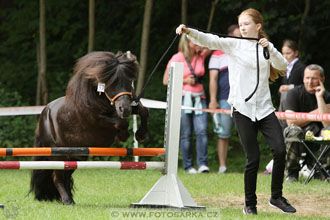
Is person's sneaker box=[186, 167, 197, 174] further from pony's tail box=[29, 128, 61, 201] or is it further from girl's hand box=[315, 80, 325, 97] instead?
pony's tail box=[29, 128, 61, 201]

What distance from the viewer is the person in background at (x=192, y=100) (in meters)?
10.5

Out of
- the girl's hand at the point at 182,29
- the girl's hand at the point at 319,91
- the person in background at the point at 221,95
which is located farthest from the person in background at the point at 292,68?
the girl's hand at the point at 182,29

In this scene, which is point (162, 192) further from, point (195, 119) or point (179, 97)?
point (195, 119)

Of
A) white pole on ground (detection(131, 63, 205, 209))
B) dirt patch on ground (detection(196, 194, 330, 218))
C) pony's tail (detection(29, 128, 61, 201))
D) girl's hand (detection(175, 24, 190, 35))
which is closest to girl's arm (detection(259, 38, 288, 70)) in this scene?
girl's hand (detection(175, 24, 190, 35))

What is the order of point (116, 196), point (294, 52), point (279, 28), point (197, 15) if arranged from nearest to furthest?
point (116, 196) → point (294, 52) → point (279, 28) → point (197, 15)

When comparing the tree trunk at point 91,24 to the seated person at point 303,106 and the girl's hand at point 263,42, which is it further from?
the girl's hand at point 263,42

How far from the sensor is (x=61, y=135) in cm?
678

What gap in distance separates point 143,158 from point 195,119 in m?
1.88

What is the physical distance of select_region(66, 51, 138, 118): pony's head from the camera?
6105mm

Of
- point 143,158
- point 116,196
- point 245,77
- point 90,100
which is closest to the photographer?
point 245,77

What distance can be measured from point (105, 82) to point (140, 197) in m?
1.91

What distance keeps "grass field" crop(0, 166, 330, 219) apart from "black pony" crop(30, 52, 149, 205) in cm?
58

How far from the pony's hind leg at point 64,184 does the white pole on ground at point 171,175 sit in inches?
35.9

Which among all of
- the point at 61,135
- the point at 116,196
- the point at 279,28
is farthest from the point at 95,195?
the point at 279,28
